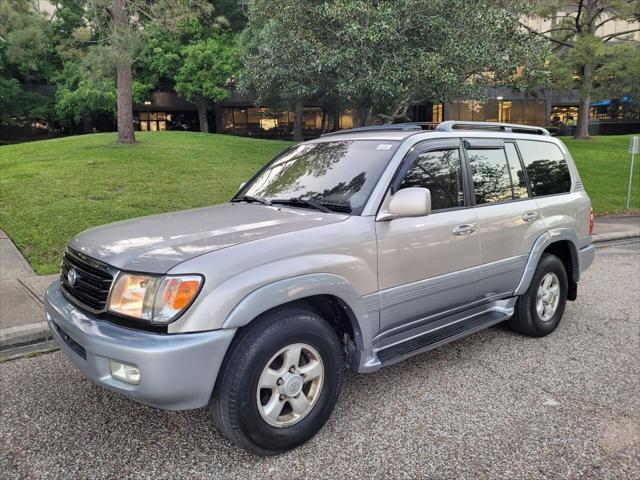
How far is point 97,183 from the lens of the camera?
1187 cm

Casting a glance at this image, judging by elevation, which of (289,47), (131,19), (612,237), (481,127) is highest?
(131,19)

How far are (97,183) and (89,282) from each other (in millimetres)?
9576

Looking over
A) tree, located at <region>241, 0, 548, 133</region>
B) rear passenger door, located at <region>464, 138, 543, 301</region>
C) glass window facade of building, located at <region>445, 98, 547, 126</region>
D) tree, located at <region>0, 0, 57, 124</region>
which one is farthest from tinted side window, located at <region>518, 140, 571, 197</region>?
glass window facade of building, located at <region>445, 98, 547, 126</region>

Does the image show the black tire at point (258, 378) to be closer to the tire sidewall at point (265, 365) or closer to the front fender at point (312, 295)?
the tire sidewall at point (265, 365)

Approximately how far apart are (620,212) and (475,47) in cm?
578

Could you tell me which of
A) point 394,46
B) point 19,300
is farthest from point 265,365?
point 394,46

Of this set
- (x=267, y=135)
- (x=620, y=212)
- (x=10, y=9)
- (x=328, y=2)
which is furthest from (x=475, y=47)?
(x=267, y=135)

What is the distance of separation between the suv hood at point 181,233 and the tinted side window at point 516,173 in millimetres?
1955

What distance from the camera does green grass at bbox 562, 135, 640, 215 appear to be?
14844mm

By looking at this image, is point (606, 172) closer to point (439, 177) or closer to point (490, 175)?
point (490, 175)

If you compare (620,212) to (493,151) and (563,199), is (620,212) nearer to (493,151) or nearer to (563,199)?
(563,199)

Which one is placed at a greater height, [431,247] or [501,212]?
[501,212]

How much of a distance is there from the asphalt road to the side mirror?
134cm

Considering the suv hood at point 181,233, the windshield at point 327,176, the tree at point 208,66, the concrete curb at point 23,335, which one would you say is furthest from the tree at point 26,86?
the suv hood at point 181,233
